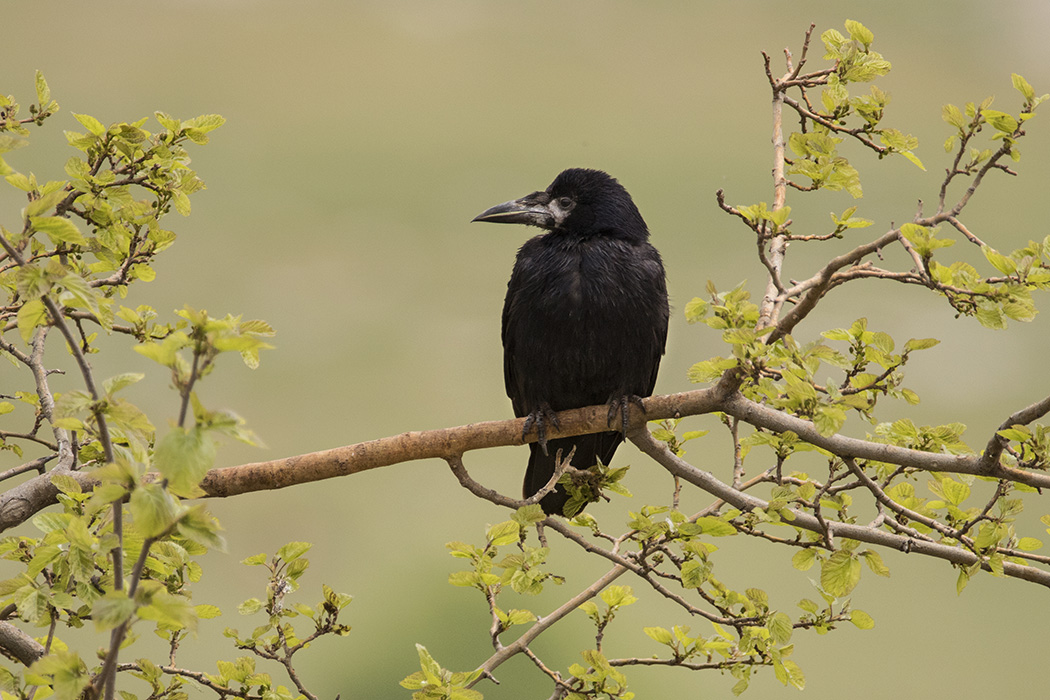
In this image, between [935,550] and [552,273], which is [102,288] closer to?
[552,273]

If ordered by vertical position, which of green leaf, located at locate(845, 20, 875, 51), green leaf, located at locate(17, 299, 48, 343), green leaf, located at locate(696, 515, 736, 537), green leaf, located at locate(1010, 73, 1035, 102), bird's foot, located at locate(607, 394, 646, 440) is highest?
green leaf, located at locate(845, 20, 875, 51)

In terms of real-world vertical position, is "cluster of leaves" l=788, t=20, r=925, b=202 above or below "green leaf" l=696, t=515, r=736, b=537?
above

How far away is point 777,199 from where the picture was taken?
2277 mm

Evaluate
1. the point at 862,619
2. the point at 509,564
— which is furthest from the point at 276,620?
the point at 862,619

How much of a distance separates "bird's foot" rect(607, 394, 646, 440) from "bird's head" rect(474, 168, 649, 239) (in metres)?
0.71

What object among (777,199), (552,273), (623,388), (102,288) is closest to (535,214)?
(552,273)

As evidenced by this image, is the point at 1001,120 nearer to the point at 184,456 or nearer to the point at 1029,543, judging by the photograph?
the point at 1029,543

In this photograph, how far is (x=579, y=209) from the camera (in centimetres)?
303

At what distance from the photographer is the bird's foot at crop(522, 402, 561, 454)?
237 centimetres

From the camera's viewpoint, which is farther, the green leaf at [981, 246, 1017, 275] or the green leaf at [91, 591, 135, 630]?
the green leaf at [981, 246, 1017, 275]

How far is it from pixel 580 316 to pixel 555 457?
0.43 metres

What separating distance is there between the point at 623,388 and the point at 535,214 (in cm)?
70

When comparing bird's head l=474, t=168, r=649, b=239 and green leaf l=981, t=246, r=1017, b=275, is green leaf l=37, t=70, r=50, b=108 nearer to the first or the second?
bird's head l=474, t=168, r=649, b=239

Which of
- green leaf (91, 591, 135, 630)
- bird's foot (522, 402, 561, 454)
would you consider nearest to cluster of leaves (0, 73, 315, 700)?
green leaf (91, 591, 135, 630)
